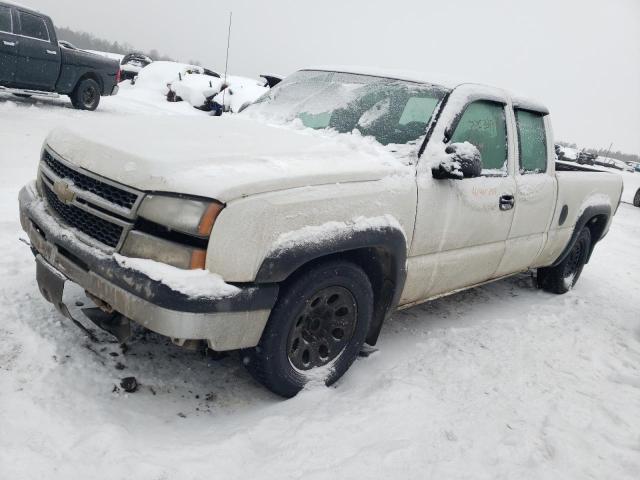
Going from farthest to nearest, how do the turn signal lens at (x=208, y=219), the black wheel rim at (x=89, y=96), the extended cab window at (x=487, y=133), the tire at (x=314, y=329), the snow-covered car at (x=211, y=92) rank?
the snow-covered car at (x=211, y=92) → the black wheel rim at (x=89, y=96) → the extended cab window at (x=487, y=133) → the tire at (x=314, y=329) → the turn signal lens at (x=208, y=219)

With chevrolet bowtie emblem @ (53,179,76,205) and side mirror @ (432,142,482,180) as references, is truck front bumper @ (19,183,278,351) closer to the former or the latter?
chevrolet bowtie emblem @ (53,179,76,205)

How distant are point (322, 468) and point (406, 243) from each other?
1268mm

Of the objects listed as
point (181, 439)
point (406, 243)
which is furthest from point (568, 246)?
point (181, 439)

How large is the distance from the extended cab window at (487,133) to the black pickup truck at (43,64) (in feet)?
31.4

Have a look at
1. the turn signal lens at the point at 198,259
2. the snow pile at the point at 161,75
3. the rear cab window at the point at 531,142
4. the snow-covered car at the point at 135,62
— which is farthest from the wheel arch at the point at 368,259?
the snow-covered car at the point at 135,62

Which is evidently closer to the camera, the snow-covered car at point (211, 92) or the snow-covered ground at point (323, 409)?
the snow-covered ground at point (323, 409)

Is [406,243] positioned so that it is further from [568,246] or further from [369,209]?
[568,246]

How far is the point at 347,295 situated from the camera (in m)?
2.72

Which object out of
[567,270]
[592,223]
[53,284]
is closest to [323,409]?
[53,284]

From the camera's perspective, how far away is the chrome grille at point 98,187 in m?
2.23

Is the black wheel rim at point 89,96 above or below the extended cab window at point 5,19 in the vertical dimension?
below

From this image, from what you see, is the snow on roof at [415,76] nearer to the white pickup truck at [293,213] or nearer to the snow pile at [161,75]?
the white pickup truck at [293,213]

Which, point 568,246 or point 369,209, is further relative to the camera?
point 568,246

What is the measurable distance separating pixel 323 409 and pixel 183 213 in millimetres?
1251
